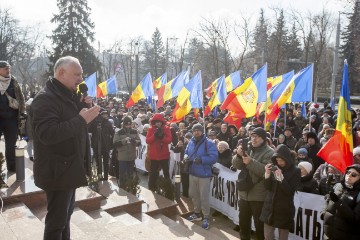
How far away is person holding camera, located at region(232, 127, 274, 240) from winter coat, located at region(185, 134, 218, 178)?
1.10 m

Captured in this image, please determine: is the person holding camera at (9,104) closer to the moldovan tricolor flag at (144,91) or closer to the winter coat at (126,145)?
the winter coat at (126,145)

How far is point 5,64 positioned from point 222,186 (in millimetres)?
4663

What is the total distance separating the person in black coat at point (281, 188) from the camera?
490 cm

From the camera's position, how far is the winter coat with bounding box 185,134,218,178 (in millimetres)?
6719

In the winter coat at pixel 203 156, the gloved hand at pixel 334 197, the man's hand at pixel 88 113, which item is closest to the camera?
the man's hand at pixel 88 113

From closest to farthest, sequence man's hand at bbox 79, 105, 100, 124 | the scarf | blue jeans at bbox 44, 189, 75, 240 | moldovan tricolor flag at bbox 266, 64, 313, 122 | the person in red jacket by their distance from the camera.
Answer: man's hand at bbox 79, 105, 100, 124 < blue jeans at bbox 44, 189, 75, 240 < the scarf < the person in red jacket < moldovan tricolor flag at bbox 266, 64, 313, 122

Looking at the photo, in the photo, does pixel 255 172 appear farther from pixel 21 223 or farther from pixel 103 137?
pixel 103 137

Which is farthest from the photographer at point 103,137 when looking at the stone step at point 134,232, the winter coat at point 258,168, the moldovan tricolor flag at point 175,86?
the moldovan tricolor flag at point 175,86

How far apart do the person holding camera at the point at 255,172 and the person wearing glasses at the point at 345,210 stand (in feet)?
3.87

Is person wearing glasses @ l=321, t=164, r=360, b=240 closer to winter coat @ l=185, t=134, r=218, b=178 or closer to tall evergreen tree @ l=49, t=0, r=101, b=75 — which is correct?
winter coat @ l=185, t=134, r=218, b=178

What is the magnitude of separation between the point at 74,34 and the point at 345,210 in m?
39.2

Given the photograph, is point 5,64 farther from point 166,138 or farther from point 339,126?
point 339,126

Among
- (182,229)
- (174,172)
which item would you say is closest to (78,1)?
(174,172)

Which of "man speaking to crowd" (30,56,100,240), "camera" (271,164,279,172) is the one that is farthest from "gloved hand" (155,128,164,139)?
"man speaking to crowd" (30,56,100,240)
